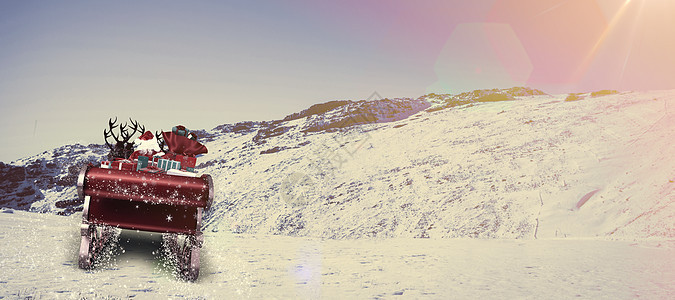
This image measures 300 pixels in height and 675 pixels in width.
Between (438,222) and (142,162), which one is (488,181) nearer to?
(438,222)

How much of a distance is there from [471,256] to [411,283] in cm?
293

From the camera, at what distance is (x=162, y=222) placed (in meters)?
5.13

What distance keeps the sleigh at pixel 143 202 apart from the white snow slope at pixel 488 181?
32.6 ft

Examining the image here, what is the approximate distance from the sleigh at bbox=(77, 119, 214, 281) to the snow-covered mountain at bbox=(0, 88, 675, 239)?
0.78 m

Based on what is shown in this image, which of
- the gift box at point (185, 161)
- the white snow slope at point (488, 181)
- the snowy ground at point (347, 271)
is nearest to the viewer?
the snowy ground at point (347, 271)

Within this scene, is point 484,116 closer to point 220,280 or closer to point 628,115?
point 628,115

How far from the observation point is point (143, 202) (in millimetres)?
5137

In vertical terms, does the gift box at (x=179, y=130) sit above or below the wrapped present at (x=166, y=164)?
above

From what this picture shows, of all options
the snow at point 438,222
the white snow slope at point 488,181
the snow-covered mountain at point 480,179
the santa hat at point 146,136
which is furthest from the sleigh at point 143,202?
the white snow slope at point 488,181

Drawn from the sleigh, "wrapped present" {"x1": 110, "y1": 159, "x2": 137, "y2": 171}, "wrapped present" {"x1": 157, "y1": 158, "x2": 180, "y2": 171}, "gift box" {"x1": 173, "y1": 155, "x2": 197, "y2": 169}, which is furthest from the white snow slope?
"wrapped present" {"x1": 110, "y1": 159, "x2": 137, "y2": 171}

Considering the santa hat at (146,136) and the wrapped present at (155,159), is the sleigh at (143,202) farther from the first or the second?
the santa hat at (146,136)

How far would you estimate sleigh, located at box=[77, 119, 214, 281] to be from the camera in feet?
16.1

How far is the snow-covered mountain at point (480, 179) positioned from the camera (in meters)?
12.1

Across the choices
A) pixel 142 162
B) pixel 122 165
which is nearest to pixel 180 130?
pixel 142 162
